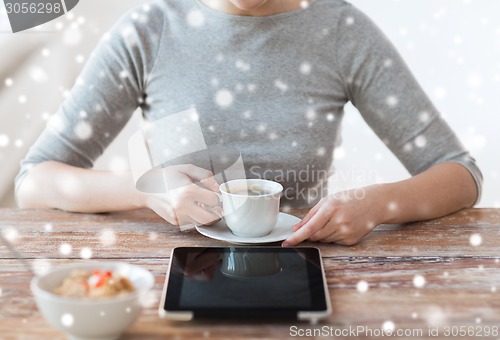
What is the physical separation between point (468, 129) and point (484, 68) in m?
0.26

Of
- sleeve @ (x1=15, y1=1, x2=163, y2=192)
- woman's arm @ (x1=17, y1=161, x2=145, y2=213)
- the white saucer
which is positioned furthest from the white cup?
sleeve @ (x1=15, y1=1, x2=163, y2=192)

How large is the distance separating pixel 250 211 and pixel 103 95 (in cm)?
52

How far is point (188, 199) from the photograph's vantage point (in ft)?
3.26

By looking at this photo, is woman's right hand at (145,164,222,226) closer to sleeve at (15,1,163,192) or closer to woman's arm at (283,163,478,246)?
woman's arm at (283,163,478,246)

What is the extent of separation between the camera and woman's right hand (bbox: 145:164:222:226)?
99cm

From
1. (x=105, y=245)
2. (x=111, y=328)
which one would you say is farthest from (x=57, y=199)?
(x=111, y=328)

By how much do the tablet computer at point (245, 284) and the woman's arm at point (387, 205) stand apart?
78mm

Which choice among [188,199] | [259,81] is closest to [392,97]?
[259,81]

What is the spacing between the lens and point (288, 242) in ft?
3.08

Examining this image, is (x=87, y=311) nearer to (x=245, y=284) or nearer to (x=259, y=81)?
(x=245, y=284)

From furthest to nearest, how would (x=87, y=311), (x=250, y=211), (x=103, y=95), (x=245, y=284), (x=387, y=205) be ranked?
(x=103, y=95), (x=387, y=205), (x=250, y=211), (x=245, y=284), (x=87, y=311)

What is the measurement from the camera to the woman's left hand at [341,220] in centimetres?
95

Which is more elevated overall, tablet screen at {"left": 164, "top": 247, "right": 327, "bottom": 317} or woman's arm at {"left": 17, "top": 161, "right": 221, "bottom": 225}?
tablet screen at {"left": 164, "top": 247, "right": 327, "bottom": 317}

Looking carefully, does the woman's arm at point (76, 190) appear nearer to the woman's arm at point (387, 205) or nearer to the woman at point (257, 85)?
the woman at point (257, 85)
